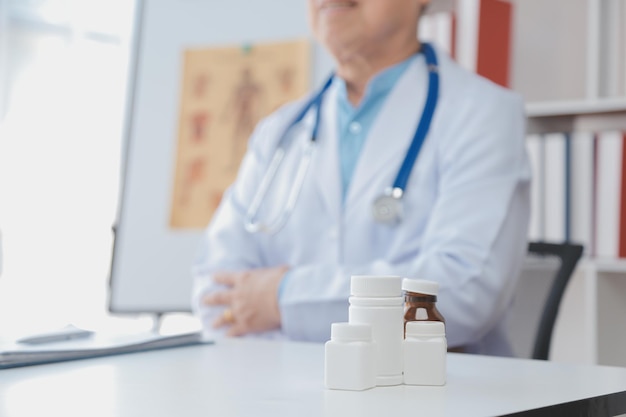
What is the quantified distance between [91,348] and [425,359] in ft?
1.54

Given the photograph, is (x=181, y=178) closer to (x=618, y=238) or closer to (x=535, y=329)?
(x=618, y=238)

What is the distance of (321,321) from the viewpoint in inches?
62.6

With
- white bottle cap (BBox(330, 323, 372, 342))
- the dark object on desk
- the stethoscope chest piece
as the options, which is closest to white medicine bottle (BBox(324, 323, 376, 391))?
white bottle cap (BBox(330, 323, 372, 342))

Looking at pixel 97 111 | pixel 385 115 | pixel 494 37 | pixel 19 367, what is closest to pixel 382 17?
pixel 385 115

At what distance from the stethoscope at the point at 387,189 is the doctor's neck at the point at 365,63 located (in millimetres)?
45

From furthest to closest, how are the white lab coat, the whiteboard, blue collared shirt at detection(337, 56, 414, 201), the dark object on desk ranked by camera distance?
the whiteboard < blue collared shirt at detection(337, 56, 414, 201) < the white lab coat < the dark object on desk

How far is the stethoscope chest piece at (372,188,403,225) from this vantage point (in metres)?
1.70

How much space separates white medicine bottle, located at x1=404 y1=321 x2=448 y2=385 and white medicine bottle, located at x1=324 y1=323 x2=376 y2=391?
44mm

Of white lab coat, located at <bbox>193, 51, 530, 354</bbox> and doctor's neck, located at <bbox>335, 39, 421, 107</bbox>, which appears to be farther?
doctor's neck, located at <bbox>335, 39, 421, 107</bbox>

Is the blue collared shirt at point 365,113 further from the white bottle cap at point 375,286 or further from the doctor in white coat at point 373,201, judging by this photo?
the white bottle cap at point 375,286

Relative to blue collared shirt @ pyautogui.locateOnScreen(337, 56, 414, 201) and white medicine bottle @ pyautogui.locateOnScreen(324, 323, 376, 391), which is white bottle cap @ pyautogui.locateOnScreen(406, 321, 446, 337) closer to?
white medicine bottle @ pyautogui.locateOnScreen(324, 323, 376, 391)

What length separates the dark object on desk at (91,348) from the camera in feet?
3.44

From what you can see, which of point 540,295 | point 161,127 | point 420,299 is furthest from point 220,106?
point 420,299

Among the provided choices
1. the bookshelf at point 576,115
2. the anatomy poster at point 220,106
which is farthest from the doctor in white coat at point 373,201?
the anatomy poster at point 220,106
